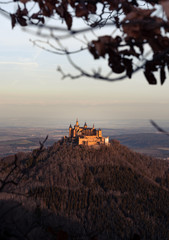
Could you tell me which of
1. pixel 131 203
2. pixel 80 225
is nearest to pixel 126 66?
pixel 80 225

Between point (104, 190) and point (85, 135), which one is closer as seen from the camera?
point (104, 190)

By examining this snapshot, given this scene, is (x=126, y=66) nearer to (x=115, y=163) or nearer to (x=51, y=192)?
(x=51, y=192)

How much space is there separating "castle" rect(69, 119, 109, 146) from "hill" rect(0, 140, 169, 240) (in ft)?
15.7

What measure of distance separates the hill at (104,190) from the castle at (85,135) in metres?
4.77

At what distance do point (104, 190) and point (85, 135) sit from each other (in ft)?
91.6

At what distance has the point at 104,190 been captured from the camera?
11850 cm

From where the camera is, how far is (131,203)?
103 meters

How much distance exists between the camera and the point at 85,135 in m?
121

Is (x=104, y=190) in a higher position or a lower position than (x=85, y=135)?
lower

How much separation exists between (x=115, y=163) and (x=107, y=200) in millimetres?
32783

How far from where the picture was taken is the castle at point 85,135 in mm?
117125

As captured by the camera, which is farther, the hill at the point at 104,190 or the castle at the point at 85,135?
the castle at the point at 85,135

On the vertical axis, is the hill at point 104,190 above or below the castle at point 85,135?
below

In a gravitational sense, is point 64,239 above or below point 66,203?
above
